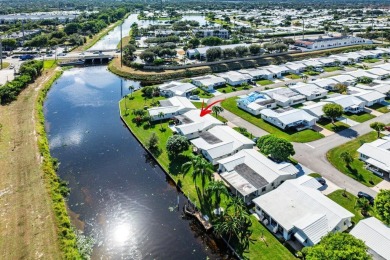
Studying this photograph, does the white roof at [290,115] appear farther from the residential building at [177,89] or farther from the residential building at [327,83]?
the residential building at [327,83]

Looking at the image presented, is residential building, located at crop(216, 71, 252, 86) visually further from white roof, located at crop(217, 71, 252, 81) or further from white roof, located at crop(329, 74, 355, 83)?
white roof, located at crop(329, 74, 355, 83)

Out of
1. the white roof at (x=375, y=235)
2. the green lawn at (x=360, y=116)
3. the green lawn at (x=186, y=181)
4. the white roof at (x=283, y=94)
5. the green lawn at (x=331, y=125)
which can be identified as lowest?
the green lawn at (x=186, y=181)

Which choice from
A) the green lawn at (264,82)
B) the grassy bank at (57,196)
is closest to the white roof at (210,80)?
the green lawn at (264,82)

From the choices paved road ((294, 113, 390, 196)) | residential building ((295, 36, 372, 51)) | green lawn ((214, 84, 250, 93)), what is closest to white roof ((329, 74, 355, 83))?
paved road ((294, 113, 390, 196))

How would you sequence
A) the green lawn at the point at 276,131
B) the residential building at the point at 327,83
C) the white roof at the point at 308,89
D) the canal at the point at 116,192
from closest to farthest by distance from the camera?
1. the canal at the point at 116,192
2. the green lawn at the point at 276,131
3. the white roof at the point at 308,89
4. the residential building at the point at 327,83

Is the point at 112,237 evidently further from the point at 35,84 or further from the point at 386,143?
the point at 35,84

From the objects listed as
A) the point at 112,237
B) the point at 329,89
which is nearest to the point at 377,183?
the point at 112,237
